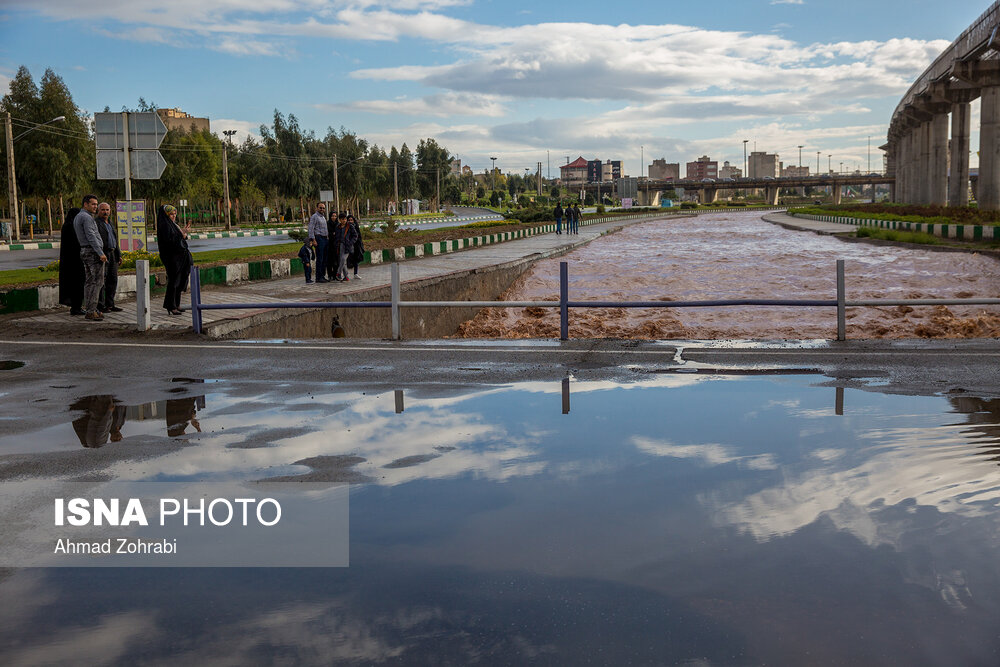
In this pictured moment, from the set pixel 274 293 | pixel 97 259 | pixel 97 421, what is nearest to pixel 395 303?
pixel 97 259

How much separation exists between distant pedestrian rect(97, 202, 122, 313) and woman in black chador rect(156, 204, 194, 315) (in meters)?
0.70

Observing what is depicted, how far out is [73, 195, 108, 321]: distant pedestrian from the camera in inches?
558

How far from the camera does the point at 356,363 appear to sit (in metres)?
11.5

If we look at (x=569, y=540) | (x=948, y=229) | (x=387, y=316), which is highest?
(x=948, y=229)

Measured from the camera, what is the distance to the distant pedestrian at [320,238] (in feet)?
69.6

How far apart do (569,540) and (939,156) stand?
2595 inches

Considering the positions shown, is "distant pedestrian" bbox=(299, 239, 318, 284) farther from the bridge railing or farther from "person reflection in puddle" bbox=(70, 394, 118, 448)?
"person reflection in puddle" bbox=(70, 394, 118, 448)

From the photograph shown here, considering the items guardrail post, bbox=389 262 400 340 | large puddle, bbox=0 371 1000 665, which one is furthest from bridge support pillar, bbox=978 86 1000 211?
large puddle, bbox=0 371 1000 665

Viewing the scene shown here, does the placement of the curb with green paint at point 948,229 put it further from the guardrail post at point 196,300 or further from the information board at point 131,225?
the guardrail post at point 196,300

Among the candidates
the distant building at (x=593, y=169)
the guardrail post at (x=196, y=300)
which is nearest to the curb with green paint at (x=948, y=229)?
the guardrail post at (x=196, y=300)

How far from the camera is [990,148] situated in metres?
47.1

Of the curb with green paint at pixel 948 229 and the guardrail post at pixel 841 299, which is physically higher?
the curb with green paint at pixel 948 229

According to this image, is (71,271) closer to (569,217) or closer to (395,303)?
(395,303)

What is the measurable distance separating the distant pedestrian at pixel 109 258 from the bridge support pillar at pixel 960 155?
174 ft
